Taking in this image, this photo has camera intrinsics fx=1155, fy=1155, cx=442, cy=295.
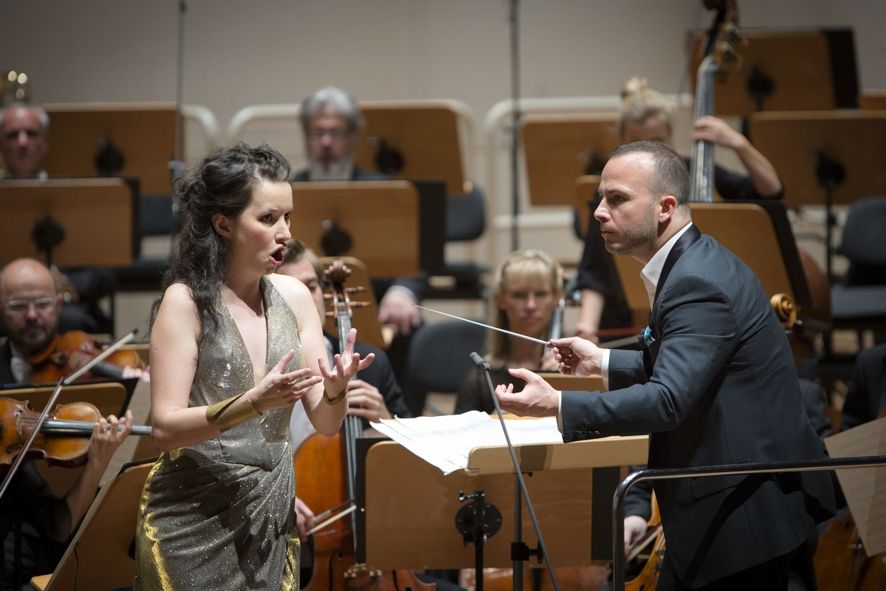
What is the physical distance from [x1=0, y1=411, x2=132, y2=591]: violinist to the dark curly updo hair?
0.69m

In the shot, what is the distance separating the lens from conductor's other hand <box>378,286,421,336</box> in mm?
4469

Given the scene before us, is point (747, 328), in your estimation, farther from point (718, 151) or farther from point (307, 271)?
point (718, 151)

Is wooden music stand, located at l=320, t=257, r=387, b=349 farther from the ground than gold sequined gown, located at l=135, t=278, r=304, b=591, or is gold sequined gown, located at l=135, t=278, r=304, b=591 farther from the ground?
wooden music stand, located at l=320, t=257, r=387, b=349

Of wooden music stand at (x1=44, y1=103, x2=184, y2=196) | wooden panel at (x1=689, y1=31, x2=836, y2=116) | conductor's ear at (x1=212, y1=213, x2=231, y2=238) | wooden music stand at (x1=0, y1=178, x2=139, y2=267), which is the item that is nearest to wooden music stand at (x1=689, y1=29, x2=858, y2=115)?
wooden panel at (x1=689, y1=31, x2=836, y2=116)

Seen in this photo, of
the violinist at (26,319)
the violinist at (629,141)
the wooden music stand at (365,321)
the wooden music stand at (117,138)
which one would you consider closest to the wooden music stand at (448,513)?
→ the wooden music stand at (365,321)

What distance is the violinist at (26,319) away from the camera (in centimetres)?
360

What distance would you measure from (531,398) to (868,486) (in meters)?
1.06

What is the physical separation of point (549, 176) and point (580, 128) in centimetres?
26

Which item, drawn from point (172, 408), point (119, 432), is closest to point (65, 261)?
point (119, 432)

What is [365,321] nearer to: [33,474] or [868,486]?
[33,474]

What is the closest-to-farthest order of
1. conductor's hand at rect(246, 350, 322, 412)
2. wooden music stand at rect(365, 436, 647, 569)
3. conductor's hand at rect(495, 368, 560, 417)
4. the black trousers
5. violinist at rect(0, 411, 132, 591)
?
conductor's hand at rect(246, 350, 322, 412) < conductor's hand at rect(495, 368, 560, 417) < the black trousers < wooden music stand at rect(365, 436, 647, 569) < violinist at rect(0, 411, 132, 591)

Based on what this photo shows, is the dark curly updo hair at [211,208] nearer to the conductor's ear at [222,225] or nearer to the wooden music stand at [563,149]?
the conductor's ear at [222,225]

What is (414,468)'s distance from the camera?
8.86 feet

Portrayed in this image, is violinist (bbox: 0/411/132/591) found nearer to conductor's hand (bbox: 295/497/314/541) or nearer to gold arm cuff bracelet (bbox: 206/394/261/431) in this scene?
conductor's hand (bbox: 295/497/314/541)
